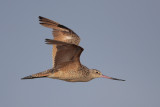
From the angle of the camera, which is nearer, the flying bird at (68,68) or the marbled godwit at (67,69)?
the flying bird at (68,68)

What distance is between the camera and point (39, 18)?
1202 cm

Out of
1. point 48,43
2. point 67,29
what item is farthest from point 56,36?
point 48,43

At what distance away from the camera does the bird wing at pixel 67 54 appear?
9.18 metres

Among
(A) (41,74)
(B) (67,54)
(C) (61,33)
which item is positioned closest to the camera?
(B) (67,54)

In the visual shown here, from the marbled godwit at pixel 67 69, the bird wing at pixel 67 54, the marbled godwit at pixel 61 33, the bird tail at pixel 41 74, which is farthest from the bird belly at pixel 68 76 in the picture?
the marbled godwit at pixel 61 33

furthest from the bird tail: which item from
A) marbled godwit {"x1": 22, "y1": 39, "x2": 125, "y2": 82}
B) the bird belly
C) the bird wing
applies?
the bird wing

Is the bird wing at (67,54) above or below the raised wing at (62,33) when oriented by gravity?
below

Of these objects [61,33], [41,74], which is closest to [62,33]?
[61,33]

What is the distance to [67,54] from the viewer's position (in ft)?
31.8

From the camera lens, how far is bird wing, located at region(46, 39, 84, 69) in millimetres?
9180

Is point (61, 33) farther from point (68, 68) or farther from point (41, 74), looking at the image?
point (41, 74)

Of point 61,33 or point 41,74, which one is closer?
point 41,74

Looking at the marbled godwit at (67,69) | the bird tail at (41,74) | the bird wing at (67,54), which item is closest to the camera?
the bird wing at (67,54)

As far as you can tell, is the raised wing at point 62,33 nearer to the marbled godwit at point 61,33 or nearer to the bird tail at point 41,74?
the marbled godwit at point 61,33
